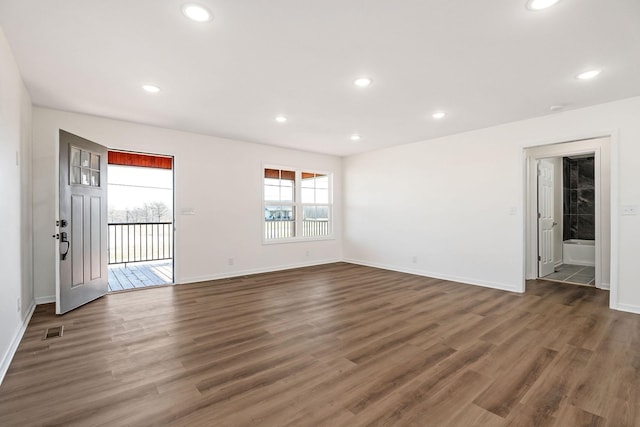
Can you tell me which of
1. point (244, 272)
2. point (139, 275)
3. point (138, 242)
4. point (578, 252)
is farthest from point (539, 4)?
point (138, 242)

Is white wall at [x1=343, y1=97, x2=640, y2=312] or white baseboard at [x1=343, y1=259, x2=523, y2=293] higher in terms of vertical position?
white wall at [x1=343, y1=97, x2=640, y2=312]

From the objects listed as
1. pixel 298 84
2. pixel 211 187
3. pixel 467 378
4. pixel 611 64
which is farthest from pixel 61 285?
pixel 611 64

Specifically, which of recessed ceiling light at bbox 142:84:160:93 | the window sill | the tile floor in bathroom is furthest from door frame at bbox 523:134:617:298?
recessed ceiling light at bbox 142:84:160:93

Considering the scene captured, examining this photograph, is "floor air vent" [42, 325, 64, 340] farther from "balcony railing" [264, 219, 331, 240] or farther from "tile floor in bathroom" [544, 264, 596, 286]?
"tile floor in bathroom" [544, 264, 596, 286]

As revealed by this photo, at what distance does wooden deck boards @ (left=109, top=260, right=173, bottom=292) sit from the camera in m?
4.89

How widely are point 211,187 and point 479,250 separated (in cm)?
459

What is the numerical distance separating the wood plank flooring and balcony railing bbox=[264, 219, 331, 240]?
2.21 metres

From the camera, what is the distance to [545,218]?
563cm

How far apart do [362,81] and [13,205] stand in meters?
3.41

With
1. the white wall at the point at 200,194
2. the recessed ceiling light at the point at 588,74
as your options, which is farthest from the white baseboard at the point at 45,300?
the recessed ceiling light at the point at 588,74

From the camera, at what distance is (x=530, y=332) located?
2951 mm

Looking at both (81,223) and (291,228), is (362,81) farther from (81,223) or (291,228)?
(291,228)

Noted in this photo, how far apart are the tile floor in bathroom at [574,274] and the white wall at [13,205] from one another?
7.08 m

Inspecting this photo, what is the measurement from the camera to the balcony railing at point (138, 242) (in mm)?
6605
